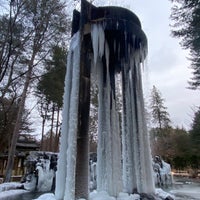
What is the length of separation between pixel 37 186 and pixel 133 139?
7.33 metres

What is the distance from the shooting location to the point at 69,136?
4551 mm

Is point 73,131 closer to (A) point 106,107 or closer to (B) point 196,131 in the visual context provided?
(A) point 106,107

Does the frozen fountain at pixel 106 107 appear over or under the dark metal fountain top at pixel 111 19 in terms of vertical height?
under

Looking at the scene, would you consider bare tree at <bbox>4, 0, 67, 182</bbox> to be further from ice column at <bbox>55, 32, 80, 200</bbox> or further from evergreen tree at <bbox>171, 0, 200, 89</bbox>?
evergreen tree at <bbox>171, 0, 200, 89</bbox>

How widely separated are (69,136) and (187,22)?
6.92 meters

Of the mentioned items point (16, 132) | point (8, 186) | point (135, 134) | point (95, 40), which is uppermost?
point (95, 40)

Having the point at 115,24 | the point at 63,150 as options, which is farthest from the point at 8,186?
the point at 115,24

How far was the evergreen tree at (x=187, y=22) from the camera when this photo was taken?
7.70m

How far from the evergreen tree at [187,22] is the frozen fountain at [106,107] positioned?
3.07 m

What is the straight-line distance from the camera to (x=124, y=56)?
6258 millimetres

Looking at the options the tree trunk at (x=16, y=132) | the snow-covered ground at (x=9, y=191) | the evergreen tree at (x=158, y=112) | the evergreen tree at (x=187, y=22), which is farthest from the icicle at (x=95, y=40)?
the evergreen tree at (x=158, y=112)

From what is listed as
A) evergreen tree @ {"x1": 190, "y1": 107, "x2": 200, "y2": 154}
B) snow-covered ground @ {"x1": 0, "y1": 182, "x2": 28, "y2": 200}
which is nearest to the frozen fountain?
snow-covered ground @ {"x1": 0, "y1": 182, "x2": 28, "y2": 200}

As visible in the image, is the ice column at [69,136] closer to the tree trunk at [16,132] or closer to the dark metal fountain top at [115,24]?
the dark metal fountain top at [115,24]

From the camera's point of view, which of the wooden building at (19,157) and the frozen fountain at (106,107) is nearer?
the frozen fountain at (106,107)
